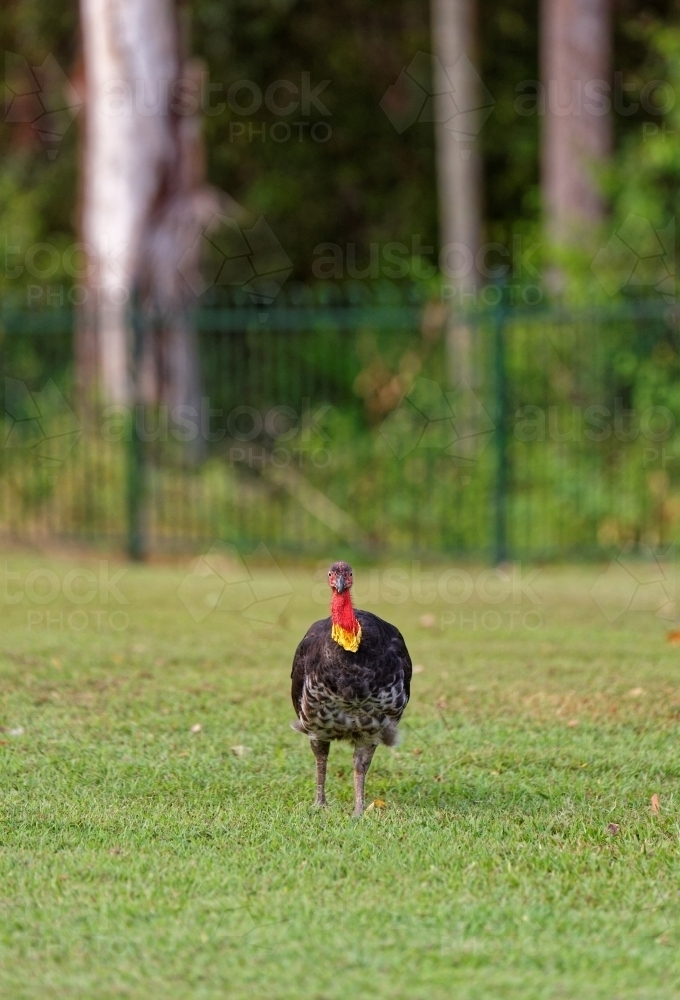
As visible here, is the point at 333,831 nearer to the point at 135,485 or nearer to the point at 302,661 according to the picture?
the point at 302,661

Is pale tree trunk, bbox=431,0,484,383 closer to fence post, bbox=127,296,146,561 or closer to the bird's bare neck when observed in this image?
fence post, bbox=127,296,146,561

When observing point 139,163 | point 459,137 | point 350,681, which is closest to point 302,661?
point 350,681

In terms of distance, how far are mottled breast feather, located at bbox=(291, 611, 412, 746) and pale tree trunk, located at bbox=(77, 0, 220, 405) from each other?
9700mm

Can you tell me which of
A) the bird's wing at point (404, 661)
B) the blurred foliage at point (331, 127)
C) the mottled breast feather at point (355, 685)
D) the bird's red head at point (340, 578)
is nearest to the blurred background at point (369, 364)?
the blurred foliage at point (331, 127)

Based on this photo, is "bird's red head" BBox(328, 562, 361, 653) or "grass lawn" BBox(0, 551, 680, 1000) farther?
"bird's red head" BBox(328, 562, 361, 653)

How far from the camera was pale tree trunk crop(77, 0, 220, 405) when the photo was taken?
15219 mm

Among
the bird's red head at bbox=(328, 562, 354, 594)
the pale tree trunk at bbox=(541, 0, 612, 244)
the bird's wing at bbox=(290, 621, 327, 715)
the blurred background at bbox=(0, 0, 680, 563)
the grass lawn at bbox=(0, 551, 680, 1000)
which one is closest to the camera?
the grass lawn at bbox=(0, 551, 680, 1000)

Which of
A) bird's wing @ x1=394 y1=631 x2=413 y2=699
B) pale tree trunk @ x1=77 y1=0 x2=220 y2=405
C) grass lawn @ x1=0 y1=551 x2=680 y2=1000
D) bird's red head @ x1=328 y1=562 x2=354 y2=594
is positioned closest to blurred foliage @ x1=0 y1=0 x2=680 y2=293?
pale tree trunk @ x1=77 y1=0 x2=220 y2=405

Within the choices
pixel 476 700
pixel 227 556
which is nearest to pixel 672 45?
pixel 227 556

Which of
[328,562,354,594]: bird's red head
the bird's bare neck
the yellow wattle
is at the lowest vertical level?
the yellow wattle

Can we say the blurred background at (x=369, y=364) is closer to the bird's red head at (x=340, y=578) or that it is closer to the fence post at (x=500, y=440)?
the fence post at (x=500, y=440)

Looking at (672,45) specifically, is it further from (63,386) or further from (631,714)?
(631,714)

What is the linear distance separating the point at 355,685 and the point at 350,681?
2 cm

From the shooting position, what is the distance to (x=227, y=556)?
13516 millimetres
